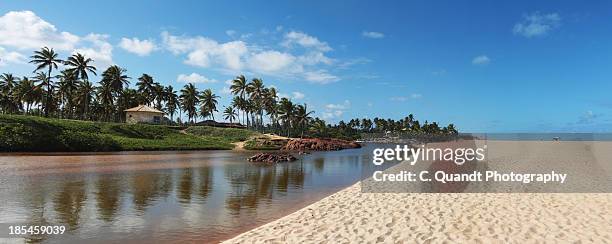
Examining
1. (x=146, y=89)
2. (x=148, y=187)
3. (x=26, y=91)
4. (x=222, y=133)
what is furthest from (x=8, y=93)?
(x=148, y=187)

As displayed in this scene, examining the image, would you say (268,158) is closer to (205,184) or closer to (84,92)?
(205,184)

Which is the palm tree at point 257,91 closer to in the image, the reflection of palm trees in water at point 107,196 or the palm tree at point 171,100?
the palm tree at point 171,100

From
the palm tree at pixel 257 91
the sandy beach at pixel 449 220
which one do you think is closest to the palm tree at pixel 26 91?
the palm tree at pixel 257 91

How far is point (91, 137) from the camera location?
163 feet

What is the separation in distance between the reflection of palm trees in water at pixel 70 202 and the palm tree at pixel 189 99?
8259cm

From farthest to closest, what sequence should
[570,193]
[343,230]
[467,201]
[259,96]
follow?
[259,96] < [570,193] < [467,201] < [343,230]

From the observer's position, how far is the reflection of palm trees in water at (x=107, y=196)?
13.2m

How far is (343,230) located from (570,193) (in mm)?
11479

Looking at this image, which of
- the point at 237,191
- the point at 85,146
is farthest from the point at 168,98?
the point at 237,191

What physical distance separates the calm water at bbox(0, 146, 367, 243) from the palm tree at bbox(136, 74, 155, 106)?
227 feet

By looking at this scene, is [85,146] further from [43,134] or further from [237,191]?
[237,191]

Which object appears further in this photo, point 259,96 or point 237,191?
point 259,96

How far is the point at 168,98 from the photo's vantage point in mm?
99062

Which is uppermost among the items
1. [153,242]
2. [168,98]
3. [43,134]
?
[168,98]
